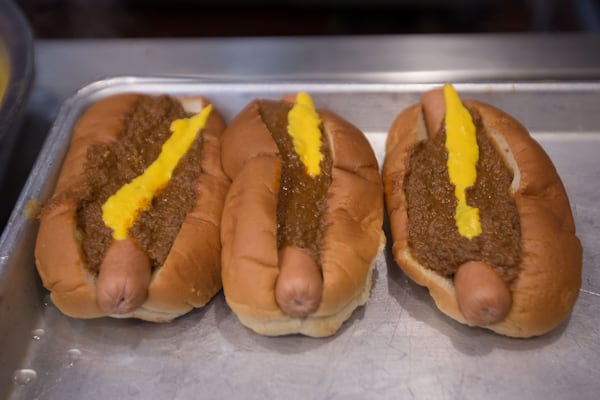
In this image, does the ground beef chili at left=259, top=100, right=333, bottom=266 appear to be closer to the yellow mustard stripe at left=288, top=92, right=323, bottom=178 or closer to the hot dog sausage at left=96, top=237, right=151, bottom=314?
the yellow mustard stripe at left=288, top=92, right=323, bottom=178

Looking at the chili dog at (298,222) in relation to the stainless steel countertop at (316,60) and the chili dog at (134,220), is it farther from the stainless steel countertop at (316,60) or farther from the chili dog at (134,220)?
the stainless steel countertop at (316,60)

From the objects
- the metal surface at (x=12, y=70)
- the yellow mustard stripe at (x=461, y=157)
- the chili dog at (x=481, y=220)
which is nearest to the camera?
the chili dog at (x=481, y=220)

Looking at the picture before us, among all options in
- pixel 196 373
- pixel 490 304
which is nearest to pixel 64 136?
pixel 196 373

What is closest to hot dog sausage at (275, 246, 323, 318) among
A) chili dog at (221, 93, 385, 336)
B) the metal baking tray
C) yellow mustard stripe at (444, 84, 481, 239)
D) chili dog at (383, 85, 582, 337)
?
chili dog at (221, 93, 385, 336)

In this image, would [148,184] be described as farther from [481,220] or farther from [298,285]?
[481,220]

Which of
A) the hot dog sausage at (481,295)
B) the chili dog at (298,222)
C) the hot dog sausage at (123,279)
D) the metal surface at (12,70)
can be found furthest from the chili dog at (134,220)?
the hot dog sausage at (481,295)

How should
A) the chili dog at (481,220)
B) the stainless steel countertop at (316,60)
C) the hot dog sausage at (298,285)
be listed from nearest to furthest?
the hot dog sausage at (298,285)
the chili dog at (481,220)
the stainless steel countertop at (316,60)

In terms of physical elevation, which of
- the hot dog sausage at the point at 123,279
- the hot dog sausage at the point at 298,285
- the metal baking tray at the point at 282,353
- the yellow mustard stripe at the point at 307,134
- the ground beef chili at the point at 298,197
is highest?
the yellow mustard stripe at the point at 307,134

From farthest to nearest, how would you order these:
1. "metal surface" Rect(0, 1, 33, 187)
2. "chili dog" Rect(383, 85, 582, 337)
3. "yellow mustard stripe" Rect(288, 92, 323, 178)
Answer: "metal surface" Rect(0, 1, 33, 187), "yellow mustard stripe" Rect(288, 92, 323, 178), "chili dog" Rect(383, 85, 582, 337)
